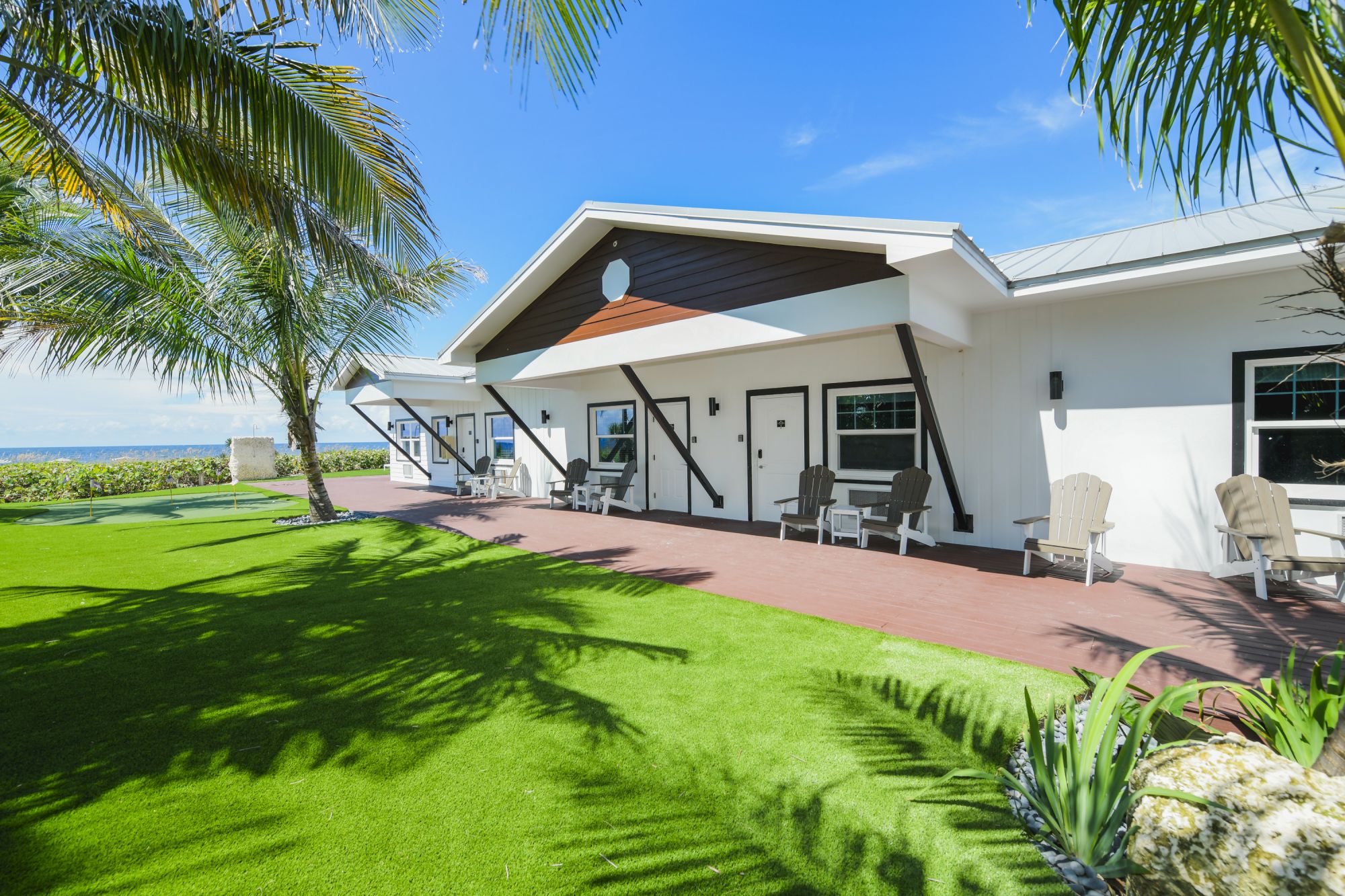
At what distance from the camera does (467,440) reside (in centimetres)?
1647

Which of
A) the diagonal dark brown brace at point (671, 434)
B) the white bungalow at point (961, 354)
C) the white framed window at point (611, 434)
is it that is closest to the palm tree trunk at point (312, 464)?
the white bungalow at point (961, 354)

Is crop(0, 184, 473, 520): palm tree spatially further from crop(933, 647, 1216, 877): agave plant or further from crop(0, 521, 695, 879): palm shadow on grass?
crop(933, 647, 1216, 877): agave plant

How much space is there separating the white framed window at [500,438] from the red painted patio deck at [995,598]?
254 inches

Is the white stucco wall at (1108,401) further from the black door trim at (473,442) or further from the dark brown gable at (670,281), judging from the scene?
the black door trim at (473,442)

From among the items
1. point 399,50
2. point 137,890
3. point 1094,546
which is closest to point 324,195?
point 399,50

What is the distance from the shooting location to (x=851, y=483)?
8258 mm

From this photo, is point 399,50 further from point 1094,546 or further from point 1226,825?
point 1094,546

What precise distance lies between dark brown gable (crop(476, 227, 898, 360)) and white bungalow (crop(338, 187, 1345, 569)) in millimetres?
31

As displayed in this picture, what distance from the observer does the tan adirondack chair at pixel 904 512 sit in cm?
677

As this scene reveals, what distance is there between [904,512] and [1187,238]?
3.80m

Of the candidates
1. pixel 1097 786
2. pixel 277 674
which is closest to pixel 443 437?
pixel 277 674

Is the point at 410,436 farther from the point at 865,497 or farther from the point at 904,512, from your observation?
the point at 904,512

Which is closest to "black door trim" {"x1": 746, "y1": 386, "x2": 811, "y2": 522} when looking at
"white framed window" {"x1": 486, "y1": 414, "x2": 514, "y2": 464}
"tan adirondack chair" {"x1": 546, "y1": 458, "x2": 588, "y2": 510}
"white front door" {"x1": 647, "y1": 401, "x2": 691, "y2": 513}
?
"white front door" {"x1": 647, "y1": 401, "x2": 691, "y2": 513}

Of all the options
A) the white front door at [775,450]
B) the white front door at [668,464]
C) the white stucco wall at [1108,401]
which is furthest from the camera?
the white front door at [668,464]
